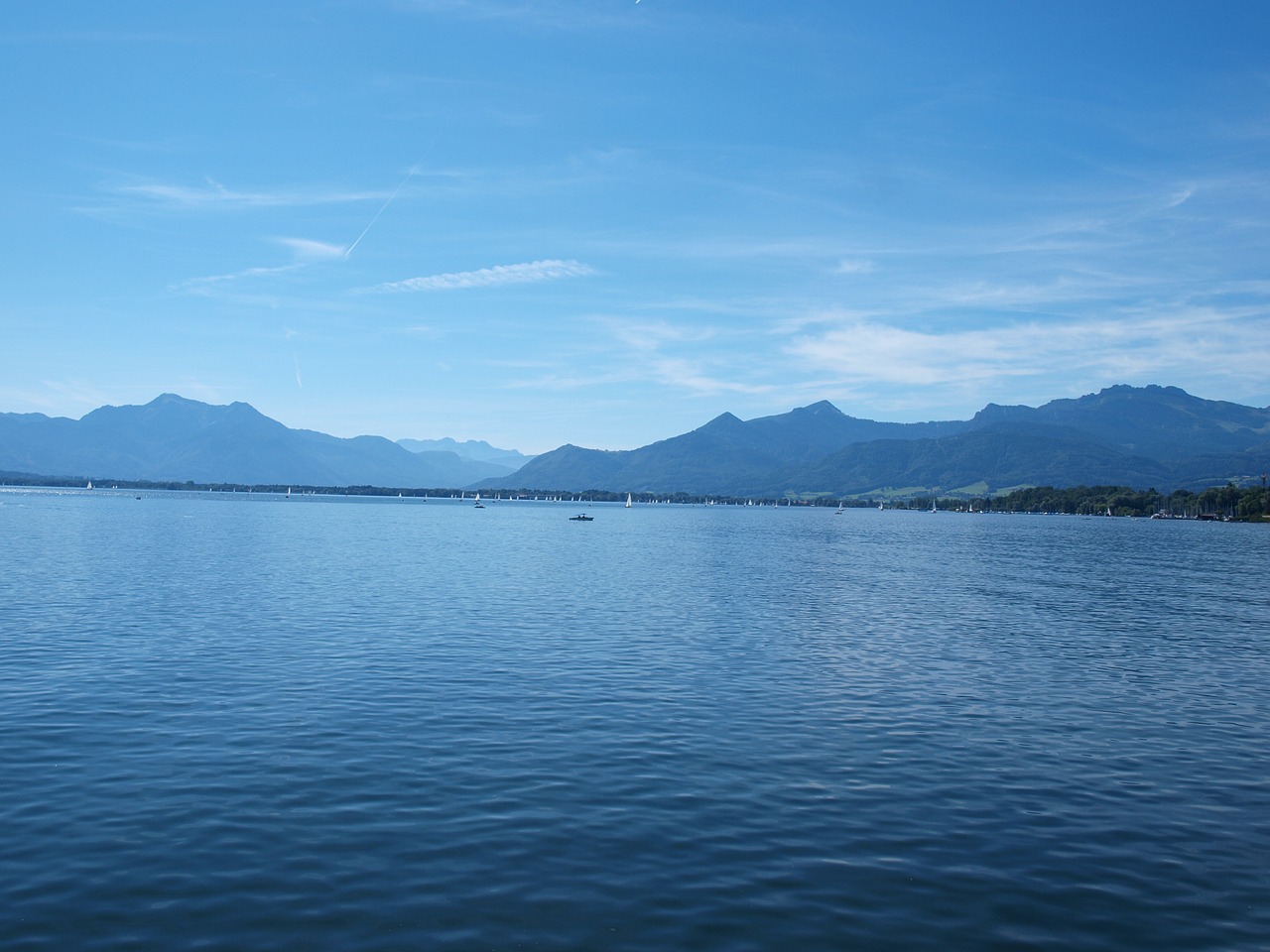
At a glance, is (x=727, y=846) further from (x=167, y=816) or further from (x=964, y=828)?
(x=167, y=816)

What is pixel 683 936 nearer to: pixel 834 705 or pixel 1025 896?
pixel 1025 896

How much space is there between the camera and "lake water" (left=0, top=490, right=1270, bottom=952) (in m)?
15.9

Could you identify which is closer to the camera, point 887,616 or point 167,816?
point 167,816

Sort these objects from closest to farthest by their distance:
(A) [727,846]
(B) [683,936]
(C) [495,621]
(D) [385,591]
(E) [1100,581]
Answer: (B) [683,936] → (A) [727,846] → (C) [495,621] → (D) [385,591] → (E) [1100,581]

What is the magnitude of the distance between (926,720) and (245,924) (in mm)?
22913

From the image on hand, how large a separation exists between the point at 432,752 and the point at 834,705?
14987 mm

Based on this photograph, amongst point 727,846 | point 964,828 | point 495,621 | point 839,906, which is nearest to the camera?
point 839,906

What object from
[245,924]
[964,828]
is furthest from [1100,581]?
[245,924]

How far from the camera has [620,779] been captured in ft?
77.7

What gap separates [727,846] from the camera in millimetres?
19031

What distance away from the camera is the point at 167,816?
2011 centimetres

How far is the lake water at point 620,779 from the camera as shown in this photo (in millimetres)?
15938

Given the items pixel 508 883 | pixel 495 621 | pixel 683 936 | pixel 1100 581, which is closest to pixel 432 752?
pixel 508 883

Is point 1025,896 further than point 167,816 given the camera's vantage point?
No
